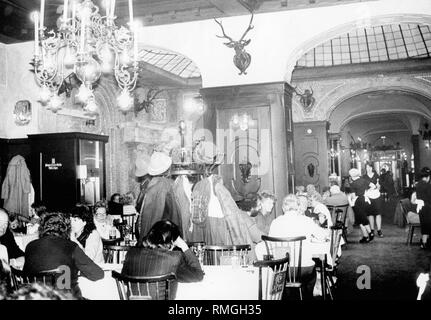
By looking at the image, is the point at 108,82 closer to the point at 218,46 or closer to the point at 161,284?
the point at 218,46

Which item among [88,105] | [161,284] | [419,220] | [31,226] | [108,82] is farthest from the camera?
[108,82]

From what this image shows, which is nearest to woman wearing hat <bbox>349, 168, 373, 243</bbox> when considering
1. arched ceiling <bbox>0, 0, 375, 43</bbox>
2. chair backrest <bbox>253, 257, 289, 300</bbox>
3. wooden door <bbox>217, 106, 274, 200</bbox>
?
wooden door <bbox>217, 106, 274, 200</bbox>

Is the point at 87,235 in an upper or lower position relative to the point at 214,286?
upper

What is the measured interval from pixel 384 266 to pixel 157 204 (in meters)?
3.86

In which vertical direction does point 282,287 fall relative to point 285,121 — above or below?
below

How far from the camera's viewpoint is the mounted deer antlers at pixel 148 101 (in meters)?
11.1

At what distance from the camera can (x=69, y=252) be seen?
9.75 feet

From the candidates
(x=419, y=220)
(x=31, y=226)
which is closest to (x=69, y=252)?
(x=31, y=226)

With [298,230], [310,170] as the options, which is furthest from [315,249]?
[310,170]

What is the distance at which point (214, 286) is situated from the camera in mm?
3018

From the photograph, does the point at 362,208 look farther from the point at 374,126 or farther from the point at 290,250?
the point at 374,126

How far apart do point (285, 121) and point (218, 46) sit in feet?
4.86

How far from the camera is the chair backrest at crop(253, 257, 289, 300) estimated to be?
300 cm

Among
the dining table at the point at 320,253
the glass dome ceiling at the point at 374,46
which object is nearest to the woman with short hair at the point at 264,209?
the dining table at the point at 320,253
